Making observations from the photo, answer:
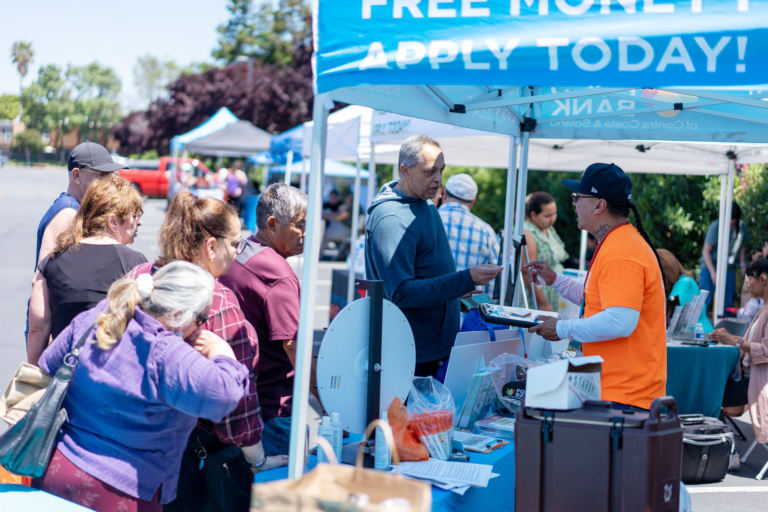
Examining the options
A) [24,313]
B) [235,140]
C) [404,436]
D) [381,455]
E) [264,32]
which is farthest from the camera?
[264,32]

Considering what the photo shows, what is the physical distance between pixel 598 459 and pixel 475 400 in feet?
2.99

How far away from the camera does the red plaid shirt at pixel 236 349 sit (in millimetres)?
2162

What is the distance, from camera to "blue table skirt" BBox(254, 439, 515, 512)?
220cm

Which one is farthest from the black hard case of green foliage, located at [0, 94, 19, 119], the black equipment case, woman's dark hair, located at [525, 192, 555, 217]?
green foliage, located at [0, 94, 19, 119]

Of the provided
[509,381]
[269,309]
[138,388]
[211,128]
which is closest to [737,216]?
[509,381]

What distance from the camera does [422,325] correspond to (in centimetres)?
308

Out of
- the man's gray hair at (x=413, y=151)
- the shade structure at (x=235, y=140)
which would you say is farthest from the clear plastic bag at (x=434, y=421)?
the shade structure at (x=235, y=140)

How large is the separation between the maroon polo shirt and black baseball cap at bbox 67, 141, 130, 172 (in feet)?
3.87

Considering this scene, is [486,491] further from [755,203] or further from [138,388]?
[755,203]

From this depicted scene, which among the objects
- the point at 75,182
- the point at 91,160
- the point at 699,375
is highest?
the point at 91,160

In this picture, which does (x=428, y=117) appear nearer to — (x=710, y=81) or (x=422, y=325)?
(x=422, y=325)

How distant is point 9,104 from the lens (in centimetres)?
7944

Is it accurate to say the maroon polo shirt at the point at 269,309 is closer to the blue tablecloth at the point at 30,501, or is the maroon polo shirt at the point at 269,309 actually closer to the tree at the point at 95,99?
the blue tablecloth at the point at 30,501

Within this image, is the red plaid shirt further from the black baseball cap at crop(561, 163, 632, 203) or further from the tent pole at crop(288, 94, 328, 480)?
the black baseball cap at crop(561, 163, 632, 203)
